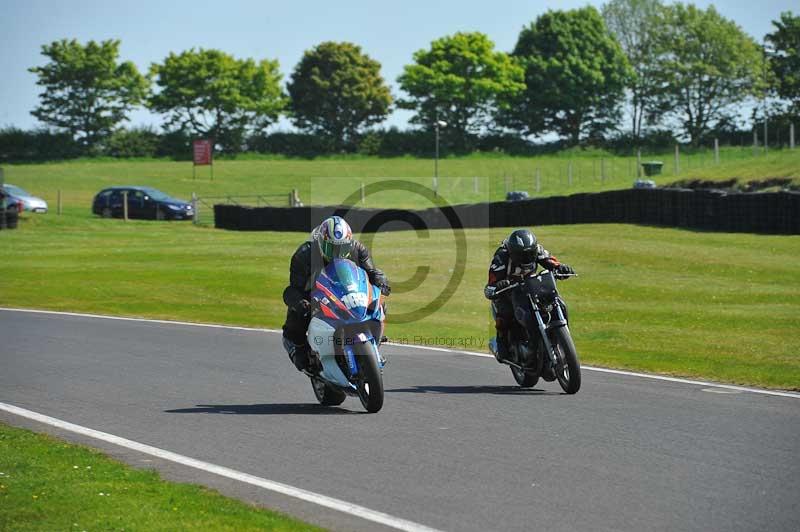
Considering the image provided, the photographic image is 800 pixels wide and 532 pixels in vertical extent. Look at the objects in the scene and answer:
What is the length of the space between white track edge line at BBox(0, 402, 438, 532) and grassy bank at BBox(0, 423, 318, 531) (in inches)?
14.3

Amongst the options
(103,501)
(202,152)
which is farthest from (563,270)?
(202,152)

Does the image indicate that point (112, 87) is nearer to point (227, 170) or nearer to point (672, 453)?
point (227, 170)

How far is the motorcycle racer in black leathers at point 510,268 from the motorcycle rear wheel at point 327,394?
1811 mm

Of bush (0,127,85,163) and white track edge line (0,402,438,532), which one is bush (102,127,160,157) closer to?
bush (0,127,85,163)

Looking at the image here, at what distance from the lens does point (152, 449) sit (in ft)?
27.1

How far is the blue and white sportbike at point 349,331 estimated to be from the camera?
9.42m

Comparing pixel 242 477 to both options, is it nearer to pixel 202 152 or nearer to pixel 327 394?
pixel 327 394

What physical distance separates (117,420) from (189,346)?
17.6 ft

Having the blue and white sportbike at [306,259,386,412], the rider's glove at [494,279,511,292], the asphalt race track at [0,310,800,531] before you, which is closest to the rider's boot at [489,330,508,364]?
the asphalt race track at [0,310,800,531]

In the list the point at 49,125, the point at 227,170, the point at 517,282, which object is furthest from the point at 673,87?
the point at 517,282

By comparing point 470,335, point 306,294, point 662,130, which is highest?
point 662,130

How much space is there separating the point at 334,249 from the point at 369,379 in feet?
3.67

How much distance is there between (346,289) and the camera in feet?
31.2

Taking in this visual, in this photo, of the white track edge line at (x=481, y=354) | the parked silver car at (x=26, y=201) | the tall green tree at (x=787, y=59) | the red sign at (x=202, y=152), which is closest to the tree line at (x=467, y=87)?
the tall green tree at (x=787, y=59)
